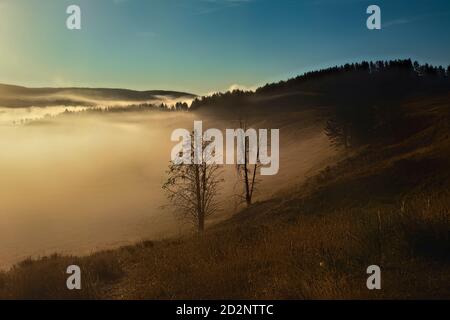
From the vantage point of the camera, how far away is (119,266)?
11.3 meters

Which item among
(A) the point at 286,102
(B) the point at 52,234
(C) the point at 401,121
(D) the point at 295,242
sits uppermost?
(A) the point at 286,102

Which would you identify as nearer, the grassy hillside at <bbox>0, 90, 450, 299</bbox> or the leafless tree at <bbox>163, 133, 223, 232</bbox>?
Answer: the grassy hillside at <bbox>0, 90, 450, 299</bbox>

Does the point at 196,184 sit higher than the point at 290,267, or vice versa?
the point at 196,184

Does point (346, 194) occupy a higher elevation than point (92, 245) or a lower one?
higher

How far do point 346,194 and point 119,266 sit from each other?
34521mm

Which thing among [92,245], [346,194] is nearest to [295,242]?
[346,194]

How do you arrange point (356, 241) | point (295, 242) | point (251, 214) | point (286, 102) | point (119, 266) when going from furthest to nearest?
point (286, 102)
point (251, 214)
point (119, 266)
point (295, 242)
point (356, 241)

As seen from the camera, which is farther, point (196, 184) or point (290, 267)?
point (196, 184)

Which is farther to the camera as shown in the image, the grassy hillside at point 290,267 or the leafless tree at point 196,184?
the leafless tree at point 196,184

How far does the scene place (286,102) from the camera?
190 metres
